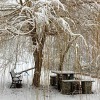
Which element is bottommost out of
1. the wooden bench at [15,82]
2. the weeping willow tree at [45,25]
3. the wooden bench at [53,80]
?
the wooden bench at [53,80]

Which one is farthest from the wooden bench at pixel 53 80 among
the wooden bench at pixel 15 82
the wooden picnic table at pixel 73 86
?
the wooden bench at pixel 15 82

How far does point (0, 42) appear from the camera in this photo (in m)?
2.54

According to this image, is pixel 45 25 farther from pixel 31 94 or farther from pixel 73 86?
pixel 73 86

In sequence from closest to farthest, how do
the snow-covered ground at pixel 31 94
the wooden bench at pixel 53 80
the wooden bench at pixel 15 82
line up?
the snow-covered ground at pixel 31 94
the wooden bench at pixel 15 82
the wooden bench at pixel 53 80

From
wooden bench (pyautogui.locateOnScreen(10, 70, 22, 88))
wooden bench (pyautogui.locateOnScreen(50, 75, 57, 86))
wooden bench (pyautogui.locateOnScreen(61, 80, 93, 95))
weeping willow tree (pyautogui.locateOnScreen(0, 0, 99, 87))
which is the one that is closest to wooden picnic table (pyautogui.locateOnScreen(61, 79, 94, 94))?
wooden bench (pyautogui.locateOnScreen(61, 80, 93, 95))

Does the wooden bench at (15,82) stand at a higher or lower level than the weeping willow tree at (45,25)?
lower

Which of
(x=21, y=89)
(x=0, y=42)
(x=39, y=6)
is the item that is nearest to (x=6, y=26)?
(x=0, y=42)

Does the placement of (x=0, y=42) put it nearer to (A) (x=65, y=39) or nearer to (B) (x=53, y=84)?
(A) (x=65, y=39)

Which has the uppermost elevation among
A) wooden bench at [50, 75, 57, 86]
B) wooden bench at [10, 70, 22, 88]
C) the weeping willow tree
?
the weeping willow tree

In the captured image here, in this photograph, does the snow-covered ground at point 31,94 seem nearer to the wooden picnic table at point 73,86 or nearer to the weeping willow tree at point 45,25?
the wooden picnic table at point 73,86

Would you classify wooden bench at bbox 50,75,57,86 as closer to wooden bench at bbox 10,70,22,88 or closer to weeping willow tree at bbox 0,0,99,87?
wooden bench at bbox 10,70,22,88

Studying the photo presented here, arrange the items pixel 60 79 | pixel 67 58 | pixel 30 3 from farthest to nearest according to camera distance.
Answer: pixel 60 79
pixel 67 58
pixel 30 3

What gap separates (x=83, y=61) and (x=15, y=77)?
1.54 m

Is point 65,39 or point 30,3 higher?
point 30,3
